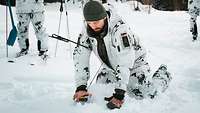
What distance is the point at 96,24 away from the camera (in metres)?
4.27

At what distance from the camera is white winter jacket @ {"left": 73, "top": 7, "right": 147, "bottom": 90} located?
438 centimetres

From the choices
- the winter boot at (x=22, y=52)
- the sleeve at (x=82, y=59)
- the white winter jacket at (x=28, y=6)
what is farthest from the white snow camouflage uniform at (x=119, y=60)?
the winter boot at (x=22, y=52)

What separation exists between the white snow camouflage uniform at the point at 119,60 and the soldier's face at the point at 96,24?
92mm

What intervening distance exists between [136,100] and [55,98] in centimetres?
100

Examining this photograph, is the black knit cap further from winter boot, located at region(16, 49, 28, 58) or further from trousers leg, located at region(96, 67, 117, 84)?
winter boot, located at region(16, 49, 28, 58)

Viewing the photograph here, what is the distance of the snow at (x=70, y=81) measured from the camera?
183 inches

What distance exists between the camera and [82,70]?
4711 mm

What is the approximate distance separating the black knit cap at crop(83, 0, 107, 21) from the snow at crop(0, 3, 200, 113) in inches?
38.3

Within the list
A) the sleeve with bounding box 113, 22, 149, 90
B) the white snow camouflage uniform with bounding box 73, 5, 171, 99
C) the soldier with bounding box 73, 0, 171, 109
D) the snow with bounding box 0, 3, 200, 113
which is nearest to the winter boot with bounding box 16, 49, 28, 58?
the snow with bounding box 0, 3, 200, 113

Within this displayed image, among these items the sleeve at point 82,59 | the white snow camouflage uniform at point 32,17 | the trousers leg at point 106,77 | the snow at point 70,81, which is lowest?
the snow at point 70,81

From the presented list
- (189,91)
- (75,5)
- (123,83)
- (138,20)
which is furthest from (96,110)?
(75,5)

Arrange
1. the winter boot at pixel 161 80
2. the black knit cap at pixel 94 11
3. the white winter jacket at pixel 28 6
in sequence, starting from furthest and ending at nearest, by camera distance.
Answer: the white winter jacket at pixel 28 6 < the winter boot at pixel 161 80 < the black knit cap at pixel 94 11

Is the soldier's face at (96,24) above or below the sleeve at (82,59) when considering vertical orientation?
above

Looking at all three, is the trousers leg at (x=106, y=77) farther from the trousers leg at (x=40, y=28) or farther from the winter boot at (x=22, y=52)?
the winter boot at (x=22, y=52)
